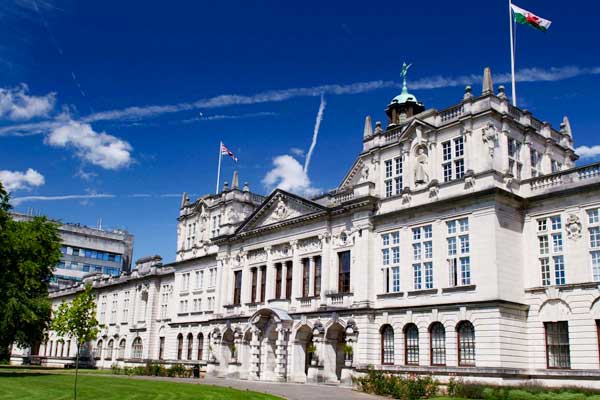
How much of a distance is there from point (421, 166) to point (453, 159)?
2559mm

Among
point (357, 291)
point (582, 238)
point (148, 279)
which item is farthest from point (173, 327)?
point (582, 238)

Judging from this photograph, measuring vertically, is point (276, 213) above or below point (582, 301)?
above

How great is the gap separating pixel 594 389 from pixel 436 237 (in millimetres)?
12163

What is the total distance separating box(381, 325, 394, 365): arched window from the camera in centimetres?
3991

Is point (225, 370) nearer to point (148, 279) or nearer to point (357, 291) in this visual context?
point (357, 291)

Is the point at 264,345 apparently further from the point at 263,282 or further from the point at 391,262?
the point at 391,262

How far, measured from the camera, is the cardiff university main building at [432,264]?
3444cm

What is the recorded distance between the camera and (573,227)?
34.7m

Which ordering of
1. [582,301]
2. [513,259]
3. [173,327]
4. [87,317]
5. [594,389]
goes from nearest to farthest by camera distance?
[87,317] < [594,389] < [582,301] < [513,259] < [173,327]

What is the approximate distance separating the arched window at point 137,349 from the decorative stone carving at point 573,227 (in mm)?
48211

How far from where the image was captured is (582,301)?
1318 inches

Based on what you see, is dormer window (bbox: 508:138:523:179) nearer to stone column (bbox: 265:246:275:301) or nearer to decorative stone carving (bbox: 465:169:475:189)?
decorative stone carving (bbox: 465:169:475:189)

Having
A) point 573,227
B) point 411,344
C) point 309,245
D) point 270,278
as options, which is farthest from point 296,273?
point 573,227

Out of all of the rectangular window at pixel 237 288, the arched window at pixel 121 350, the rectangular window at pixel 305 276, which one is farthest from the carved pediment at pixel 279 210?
the arched window at pixel 121 350
